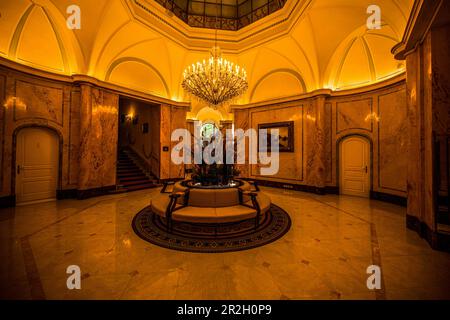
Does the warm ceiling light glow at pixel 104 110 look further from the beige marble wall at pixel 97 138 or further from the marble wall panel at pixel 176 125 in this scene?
the marble wall panel at pixel 176 125

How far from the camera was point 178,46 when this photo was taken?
7805mm

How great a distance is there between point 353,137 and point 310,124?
5.51ft

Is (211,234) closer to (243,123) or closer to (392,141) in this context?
(392,141)

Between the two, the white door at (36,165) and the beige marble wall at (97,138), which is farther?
the beige marble wall at (97,138)

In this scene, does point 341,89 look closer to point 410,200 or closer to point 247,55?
point 247,55

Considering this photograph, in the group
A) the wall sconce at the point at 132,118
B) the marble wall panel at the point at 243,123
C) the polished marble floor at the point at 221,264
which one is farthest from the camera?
the wall sconce at the point at 132,118

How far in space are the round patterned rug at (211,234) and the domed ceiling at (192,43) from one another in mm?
5529

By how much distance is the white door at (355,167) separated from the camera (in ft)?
22.7

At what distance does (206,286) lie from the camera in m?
2.27

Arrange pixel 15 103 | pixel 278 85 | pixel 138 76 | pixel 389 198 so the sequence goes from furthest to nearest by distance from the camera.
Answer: pixel 278 85 < pixel 138 76 < pixel 389 198 < pixel 15 103

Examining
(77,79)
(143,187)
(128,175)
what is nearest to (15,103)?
(77,79)

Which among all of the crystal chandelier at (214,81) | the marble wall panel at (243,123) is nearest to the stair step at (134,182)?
the marble wall panel at (243,123)

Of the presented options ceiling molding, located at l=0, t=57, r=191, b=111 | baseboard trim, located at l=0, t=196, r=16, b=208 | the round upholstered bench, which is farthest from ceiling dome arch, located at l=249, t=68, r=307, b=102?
baseboard trim, located at l=0, t=196, r=16, b=208

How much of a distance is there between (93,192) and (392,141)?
35.4 feet
